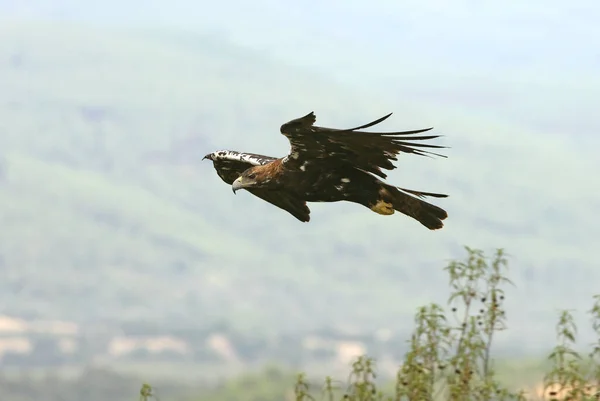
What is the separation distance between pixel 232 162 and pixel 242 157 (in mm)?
434

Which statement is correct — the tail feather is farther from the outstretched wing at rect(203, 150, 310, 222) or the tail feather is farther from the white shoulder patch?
the white shoulder patch

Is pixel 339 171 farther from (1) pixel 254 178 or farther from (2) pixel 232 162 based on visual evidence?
(2) pixel 232 162

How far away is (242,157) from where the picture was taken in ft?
42.1

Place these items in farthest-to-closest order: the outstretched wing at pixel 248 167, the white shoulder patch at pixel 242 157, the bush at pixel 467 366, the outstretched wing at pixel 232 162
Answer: the outstretched wing at pixel 232 162 < the outstretched wing at pixel 248 167 < the white shoulder patch at pixel 242 157 < the bush at pixel 467 366

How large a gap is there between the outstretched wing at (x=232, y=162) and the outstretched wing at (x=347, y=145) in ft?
4.30

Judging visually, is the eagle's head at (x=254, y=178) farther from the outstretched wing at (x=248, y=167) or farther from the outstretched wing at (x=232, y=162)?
the outstretched wing at (x=232, y=162)

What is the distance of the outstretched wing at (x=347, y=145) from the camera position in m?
10.2

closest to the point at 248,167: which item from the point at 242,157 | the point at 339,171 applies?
the point at 242,157

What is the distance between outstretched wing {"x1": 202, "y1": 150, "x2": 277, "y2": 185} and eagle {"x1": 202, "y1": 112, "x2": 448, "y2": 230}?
0.03 meters

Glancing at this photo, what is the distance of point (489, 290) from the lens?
10.2 meters

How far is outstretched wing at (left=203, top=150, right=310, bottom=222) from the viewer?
12491mm

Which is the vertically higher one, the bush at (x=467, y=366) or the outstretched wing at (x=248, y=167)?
the outstretched wing at (x=248, y=167)

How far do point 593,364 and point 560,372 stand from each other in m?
0.35

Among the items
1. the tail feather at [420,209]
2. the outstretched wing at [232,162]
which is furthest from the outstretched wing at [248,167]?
the tail feather at [420,209]
